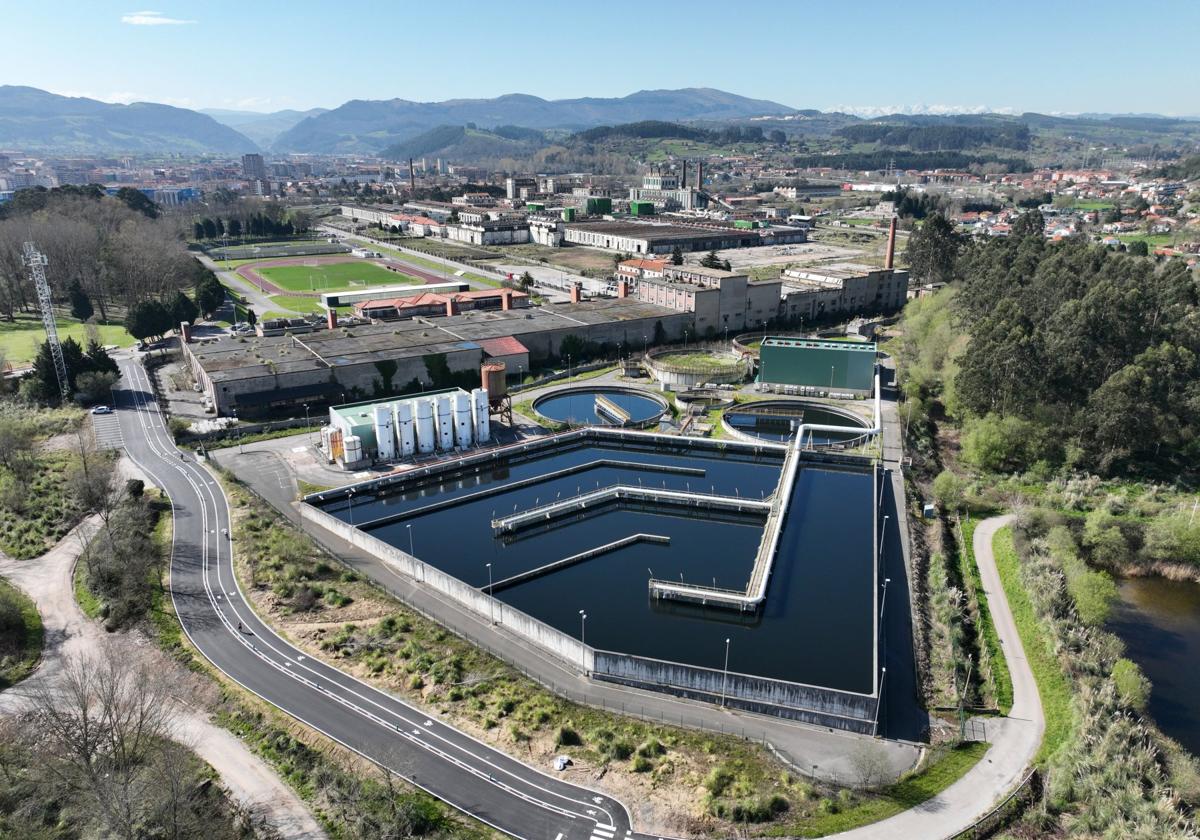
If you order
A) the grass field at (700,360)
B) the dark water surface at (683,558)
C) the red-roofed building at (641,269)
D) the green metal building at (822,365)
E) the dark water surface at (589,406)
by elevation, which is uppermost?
the red-roofed building at (641,269)

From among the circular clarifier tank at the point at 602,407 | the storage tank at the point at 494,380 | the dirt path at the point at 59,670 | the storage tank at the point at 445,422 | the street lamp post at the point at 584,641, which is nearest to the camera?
the dirt path at the point at 59,670

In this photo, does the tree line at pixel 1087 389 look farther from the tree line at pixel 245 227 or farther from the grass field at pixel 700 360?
the tree line at pixel 245 227

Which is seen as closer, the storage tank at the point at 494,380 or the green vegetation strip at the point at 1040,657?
the green vegetation strip at the point at 1040,657

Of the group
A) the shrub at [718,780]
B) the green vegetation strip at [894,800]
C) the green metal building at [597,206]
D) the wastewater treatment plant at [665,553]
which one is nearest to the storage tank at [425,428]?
the wastewater treatment plant at [665,553]

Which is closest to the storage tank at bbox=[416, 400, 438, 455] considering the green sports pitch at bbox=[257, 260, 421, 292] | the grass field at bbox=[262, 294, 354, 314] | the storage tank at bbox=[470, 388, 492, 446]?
the storage tank at bbox=[470, 388, 492, 446]

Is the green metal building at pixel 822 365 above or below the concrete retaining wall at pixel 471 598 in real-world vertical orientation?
above

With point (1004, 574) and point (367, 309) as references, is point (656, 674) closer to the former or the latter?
point (1004, 574)

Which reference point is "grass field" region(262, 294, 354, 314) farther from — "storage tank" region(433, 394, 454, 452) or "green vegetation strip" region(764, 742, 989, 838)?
"green vegetation strip" region(764, 742, 989, 838)

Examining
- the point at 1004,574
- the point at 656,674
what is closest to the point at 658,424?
the point at 1004,574
